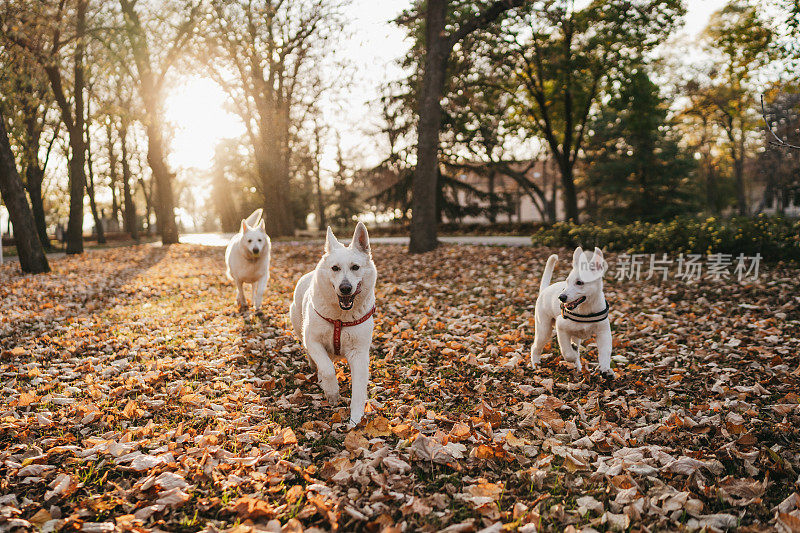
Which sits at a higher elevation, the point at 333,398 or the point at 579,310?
the point at 579,310

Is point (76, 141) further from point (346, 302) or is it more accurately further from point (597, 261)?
point (597, 261)

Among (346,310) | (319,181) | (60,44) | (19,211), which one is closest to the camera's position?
(346,310)

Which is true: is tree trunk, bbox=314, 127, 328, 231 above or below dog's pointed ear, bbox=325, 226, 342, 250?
above

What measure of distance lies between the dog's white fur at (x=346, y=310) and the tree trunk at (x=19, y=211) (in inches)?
527

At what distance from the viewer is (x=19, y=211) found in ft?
44.0

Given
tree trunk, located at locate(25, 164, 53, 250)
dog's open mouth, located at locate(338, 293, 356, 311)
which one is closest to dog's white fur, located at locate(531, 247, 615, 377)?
dog's open mouth, located at locate(338, 293, 356, 311)

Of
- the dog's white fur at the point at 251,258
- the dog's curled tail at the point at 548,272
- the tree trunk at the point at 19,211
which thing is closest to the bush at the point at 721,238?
the dog's curled tail at the point at 548,272

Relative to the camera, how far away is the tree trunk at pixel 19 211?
12906 millimetres

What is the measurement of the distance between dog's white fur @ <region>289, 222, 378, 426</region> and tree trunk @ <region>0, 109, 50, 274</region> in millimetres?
13374

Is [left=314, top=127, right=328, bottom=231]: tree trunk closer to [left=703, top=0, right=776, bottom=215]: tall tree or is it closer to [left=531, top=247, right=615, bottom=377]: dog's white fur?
[left=703, top=0, right=776, bottom=215]: tall tree

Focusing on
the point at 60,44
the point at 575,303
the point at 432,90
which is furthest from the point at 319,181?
the point at 575,303

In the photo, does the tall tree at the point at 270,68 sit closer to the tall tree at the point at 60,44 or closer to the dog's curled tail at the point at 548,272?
the tall tree at the point at 60,44

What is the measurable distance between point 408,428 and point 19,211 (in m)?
14.6

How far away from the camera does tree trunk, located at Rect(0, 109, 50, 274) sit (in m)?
12.9
